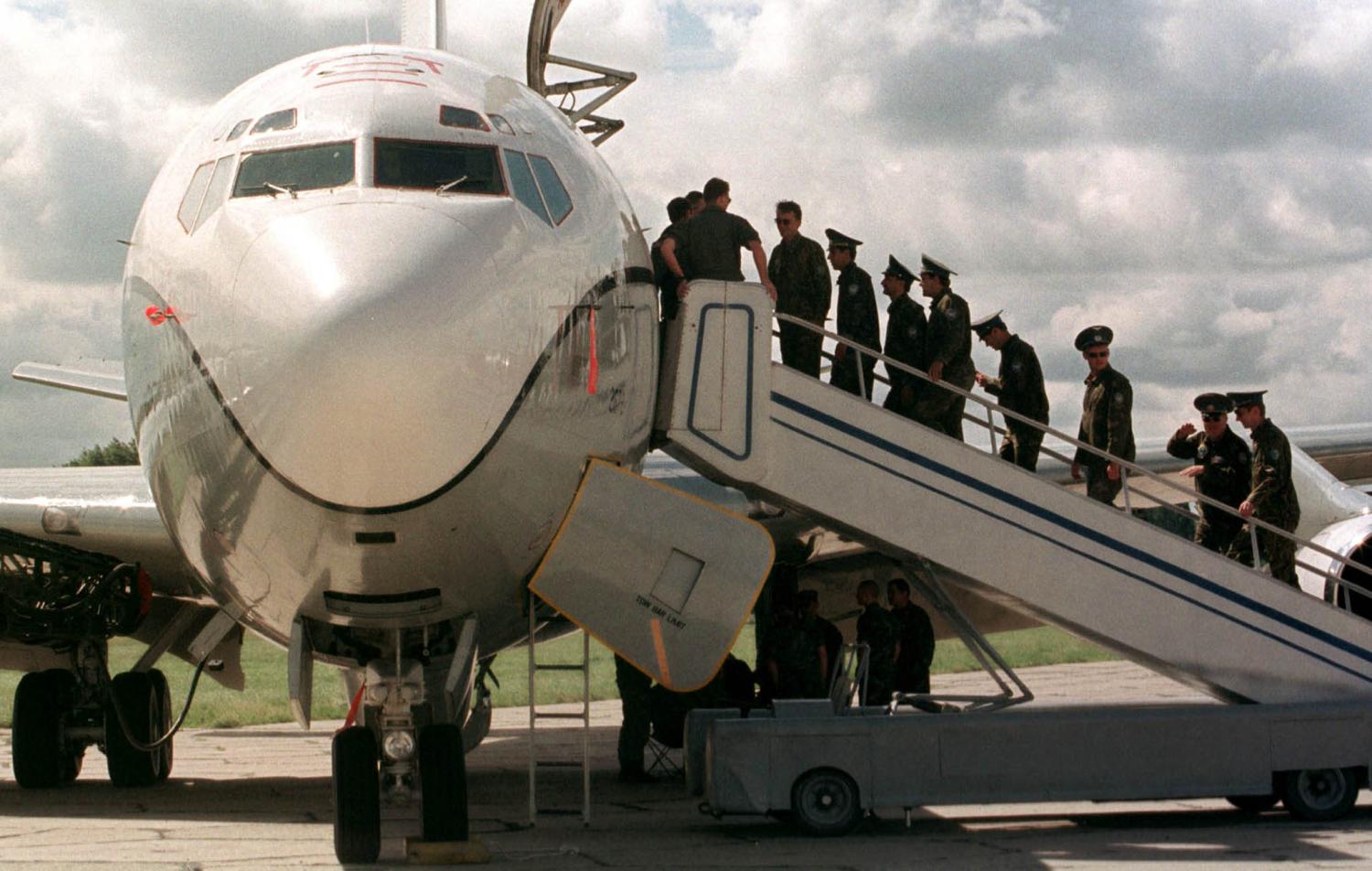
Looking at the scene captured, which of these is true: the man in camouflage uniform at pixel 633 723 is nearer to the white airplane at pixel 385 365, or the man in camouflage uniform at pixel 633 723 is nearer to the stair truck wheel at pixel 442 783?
the white airplane at pixel 385 365

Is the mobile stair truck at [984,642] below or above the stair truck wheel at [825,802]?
above

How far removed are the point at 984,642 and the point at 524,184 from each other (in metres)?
4.73

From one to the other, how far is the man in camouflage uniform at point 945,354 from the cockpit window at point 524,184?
410cm

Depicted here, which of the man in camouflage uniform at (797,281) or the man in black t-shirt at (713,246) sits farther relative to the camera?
the man in camouflage uniform at (797,281)

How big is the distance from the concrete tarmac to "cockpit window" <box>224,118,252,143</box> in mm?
4011

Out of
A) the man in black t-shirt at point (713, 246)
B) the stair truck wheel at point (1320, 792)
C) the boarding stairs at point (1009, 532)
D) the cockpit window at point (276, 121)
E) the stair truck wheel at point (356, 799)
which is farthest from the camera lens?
the man in black t-shirt at point (713, 246)

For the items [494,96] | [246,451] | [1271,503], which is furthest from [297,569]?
[1271,503]

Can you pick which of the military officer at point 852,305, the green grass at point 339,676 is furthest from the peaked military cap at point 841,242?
the green grass at point 339,676

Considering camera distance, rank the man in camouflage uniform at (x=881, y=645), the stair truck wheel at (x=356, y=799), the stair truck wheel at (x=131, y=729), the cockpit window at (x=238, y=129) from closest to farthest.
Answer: the stair truck wheel at (x=356, y=799)
the cockpit window at (x=238, y=129)
the man in camouflage uniform at (x=881, y=645)
the stair truck wheel at (x=131, y=729)

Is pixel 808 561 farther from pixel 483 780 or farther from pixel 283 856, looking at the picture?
pixel 283 856

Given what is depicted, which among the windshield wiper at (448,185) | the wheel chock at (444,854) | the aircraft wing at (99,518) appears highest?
the windshield wiper at (448,185)

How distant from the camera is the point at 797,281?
41.0ft

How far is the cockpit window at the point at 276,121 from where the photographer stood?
914 cm

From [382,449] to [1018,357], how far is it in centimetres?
659
